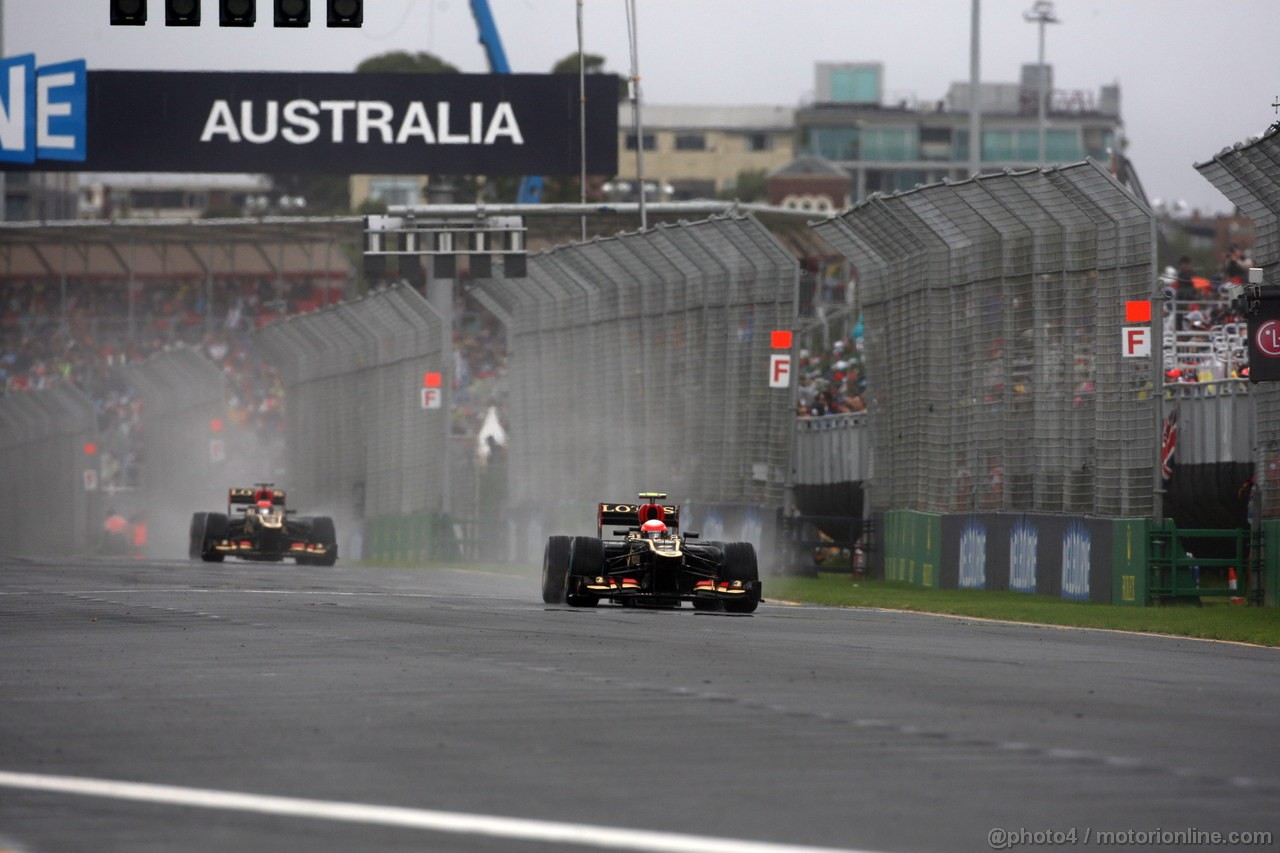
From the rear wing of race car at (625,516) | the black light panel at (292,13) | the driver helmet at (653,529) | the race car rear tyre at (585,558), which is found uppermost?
the black light panel at (292,13)

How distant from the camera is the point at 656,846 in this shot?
21.7 ft

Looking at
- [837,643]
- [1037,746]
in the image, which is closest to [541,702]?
[1037,746]

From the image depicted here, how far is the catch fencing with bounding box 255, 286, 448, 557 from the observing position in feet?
149

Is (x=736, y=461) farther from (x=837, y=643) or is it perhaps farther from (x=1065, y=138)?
(x=1065, y=138)

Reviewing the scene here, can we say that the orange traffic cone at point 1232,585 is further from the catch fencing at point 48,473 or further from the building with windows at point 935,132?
the building with windows at point 935,132

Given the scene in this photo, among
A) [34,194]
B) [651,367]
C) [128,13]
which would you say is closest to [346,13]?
[128,13]

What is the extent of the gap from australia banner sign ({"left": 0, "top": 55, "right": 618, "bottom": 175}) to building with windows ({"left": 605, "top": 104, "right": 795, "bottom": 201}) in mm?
67394

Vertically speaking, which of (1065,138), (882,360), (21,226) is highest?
(1065,138)

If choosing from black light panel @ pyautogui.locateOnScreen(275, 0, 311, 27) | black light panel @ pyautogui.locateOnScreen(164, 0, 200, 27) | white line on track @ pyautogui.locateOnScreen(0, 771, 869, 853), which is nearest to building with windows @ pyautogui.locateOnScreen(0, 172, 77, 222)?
black light panel @ pyautogui.locateOnScreen(164, 0, 200, 27)

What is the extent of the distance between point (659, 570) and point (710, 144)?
334ft

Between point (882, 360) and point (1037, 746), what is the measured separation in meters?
21.0

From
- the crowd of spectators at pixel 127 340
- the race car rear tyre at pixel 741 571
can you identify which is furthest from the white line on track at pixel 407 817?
the crowd of spectators at pixel 127 340

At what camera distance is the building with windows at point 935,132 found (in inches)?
4594

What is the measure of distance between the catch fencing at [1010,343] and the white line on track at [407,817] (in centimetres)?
1645
